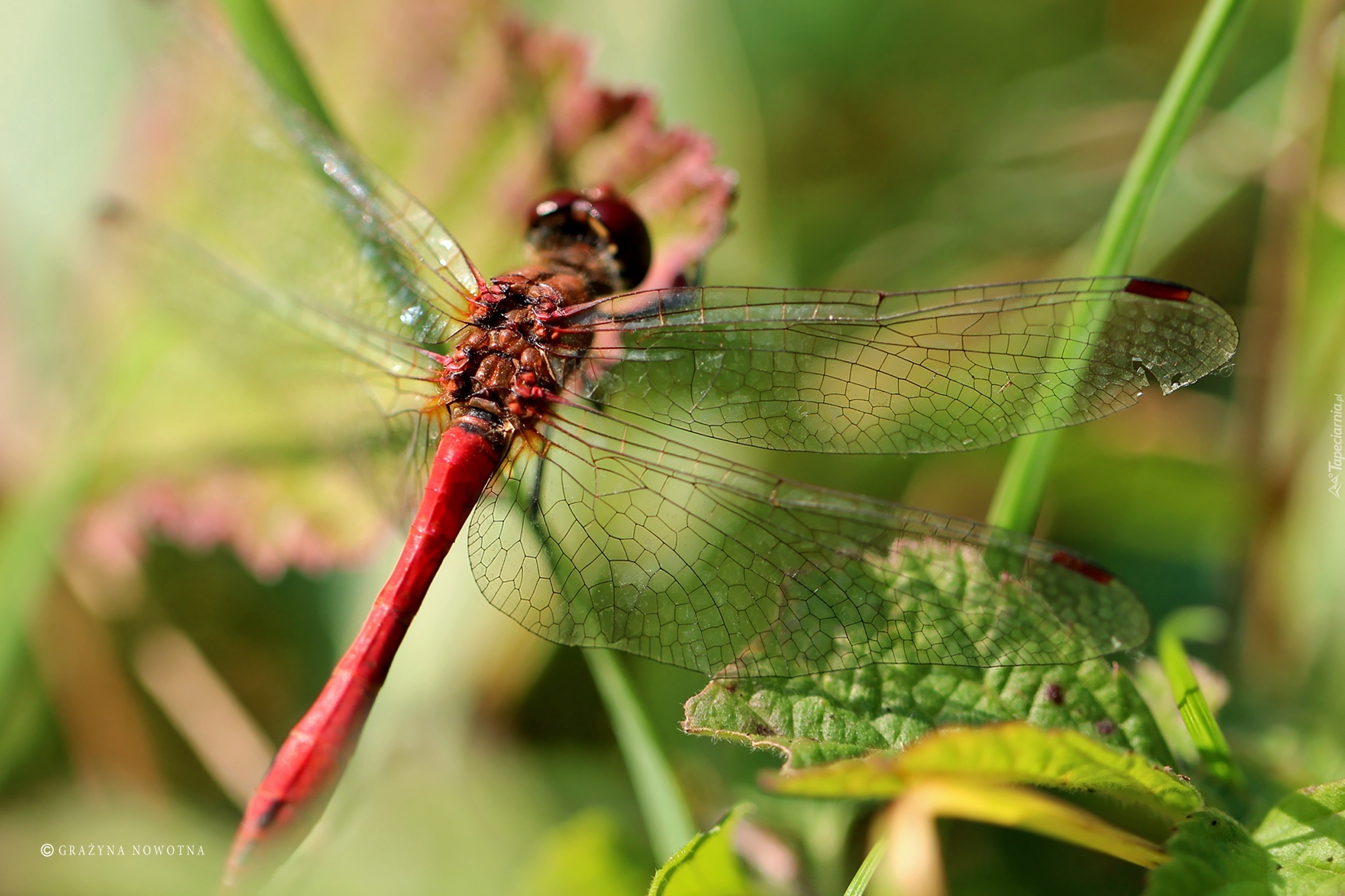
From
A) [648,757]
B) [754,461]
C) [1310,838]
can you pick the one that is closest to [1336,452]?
[1310,838]

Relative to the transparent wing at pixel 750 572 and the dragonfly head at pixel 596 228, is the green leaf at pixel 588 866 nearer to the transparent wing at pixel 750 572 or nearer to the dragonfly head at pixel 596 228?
the transparent wing at pixel 750 572

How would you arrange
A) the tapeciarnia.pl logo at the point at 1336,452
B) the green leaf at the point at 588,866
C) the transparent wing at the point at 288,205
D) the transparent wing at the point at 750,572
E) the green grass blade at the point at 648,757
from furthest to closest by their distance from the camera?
the tapeciarnia.pl logo at the point at 1336,452 < the transparent wing at the point at 288,205 < the green leaf at the point at 588,866 < the green grass blade at the point at 648,757 < the transparent wing at the point at 750,572

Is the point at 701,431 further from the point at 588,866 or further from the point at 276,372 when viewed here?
the point at 276,372

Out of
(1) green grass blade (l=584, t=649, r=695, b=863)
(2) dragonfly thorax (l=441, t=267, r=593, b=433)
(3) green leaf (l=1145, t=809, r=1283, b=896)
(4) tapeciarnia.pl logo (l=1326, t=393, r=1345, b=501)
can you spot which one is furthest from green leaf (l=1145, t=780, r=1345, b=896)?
(2) dragonfly thorax (l=441, t=267, r=593, b=433)

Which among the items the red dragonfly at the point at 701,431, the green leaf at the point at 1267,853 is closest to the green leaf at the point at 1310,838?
the green leaf at the point at 1267,853

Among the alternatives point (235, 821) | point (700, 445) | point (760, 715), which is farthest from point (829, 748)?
point (235, 821)

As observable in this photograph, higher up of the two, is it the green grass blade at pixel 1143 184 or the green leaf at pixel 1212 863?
the green grass blade at pixel 1143 184

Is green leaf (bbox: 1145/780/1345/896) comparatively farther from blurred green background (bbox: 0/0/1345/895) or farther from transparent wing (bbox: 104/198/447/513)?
transparent wing (bbox: 104/198/447/513)
